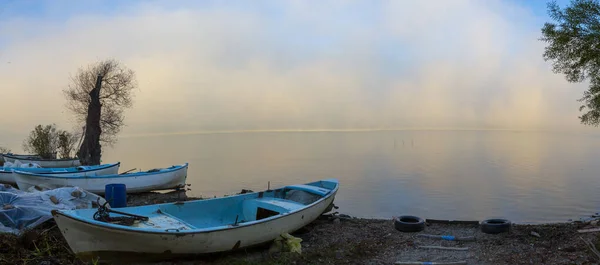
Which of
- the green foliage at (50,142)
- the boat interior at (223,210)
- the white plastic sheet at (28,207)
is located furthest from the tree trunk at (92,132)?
the boat interior at (223,210)

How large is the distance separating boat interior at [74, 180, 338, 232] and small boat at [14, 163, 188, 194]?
756 cm

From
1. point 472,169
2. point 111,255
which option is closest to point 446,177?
point 472,169

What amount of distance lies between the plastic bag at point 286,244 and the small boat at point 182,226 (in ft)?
0.47

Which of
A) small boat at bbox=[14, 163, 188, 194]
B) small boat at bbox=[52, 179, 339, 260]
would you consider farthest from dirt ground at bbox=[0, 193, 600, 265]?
small boat at bbox=[14, 163, 188, 194]

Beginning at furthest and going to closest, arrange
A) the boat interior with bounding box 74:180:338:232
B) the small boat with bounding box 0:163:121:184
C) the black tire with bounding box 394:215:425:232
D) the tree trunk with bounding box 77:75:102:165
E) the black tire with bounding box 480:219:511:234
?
1. the tree trunk with bounding box 77:75:102:165
2. the small boat with bounding box 0:163:121:184
3. the black tire with bounding box 394:215:425:232
4. the black tire with bounding box 480:219:511:234
5. the boat interior with bounding box 74:180:338:232

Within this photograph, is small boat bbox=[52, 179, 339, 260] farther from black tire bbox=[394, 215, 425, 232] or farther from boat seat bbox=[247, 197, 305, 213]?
black tire bbox=[394, 215, 425, 232]

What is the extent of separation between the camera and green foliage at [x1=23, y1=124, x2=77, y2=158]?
32.2 meters

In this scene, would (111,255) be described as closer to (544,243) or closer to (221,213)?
(221,213)

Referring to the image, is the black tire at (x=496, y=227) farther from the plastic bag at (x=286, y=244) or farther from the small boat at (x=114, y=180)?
the small boat at (x=114, y=180)

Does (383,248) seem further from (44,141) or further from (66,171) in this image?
(44,141)

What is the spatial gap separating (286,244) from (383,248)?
218cm

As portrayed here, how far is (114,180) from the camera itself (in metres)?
15.9

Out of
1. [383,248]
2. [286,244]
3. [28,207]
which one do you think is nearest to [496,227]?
[383,248]

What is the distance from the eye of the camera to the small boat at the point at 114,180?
15.0 m
